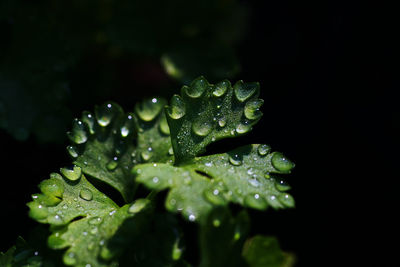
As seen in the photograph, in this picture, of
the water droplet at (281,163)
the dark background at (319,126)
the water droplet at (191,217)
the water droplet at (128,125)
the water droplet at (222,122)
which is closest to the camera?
the water droplet at (191,217)

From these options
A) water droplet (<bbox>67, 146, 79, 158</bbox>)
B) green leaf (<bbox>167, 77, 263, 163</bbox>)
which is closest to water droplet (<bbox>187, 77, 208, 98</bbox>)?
green leaf (<bbox>167, 77, 263, 163</bbox>)

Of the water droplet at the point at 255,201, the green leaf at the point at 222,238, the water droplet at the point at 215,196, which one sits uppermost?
the water droplet at the point at 215,196

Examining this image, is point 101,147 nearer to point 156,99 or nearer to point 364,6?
point 156,99

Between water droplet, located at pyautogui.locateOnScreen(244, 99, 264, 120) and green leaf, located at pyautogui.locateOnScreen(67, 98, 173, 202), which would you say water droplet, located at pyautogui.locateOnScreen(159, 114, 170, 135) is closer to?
green leaf, located at pyautogui.locateOnScreen(67, 98, 173, 202)

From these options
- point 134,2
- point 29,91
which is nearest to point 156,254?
point 29,91

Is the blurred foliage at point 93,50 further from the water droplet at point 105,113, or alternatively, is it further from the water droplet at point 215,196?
the water droplet at point 215,196

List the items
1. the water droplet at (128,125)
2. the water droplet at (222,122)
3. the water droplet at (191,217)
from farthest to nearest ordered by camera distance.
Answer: the water droplet at (128,125) → the water droplet at (222,122) → the water droplet at (191,217)

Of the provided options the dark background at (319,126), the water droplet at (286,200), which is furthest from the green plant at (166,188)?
the dark background at (319,126)
